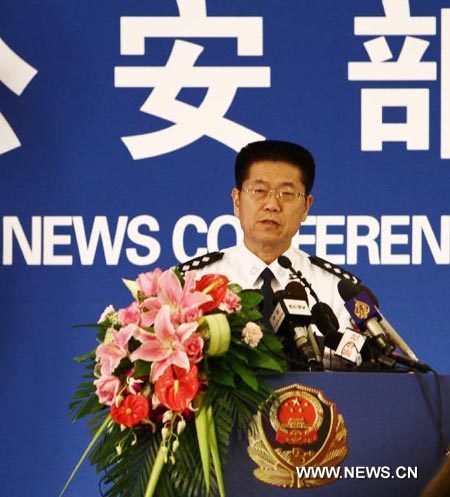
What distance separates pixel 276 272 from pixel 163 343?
4.26 feet

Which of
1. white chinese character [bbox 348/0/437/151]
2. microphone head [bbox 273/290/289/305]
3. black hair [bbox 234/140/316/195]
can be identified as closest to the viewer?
microphone head [bbox 273/290/289/305]

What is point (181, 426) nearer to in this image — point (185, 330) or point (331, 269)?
point (185, 330)

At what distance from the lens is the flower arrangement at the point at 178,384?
5.31 feet

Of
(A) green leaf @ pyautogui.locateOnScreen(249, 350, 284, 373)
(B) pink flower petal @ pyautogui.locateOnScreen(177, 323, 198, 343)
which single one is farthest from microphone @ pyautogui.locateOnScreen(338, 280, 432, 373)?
(B) pink flower petal @ pyautogui.locateOnScreen(177, 323, 198, 343)

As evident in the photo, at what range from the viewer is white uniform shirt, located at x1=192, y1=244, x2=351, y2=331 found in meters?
2.90

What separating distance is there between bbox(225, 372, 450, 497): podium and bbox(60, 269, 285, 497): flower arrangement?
0.05 metres

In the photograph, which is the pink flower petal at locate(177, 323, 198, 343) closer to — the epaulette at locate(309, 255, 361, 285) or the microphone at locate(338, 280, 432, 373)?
the microphone at locate(338, 280, 432, 373)

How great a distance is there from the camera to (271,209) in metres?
2.92

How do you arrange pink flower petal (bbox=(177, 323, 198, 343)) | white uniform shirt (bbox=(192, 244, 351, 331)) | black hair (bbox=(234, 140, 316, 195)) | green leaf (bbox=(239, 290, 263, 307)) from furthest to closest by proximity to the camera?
black hair (bbox=(234, 140, 316, 195)) < white uniform shirt (bbox=(192, 244, 351, 331)) < green leaf (bbox=(239, 290, 263, 307)) < pink flower petal (bbox=(177, 323, 198, 343))

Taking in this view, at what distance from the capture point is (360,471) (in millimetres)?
1653

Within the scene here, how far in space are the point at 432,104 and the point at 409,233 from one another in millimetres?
437

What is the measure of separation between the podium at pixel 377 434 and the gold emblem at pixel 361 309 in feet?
0.60

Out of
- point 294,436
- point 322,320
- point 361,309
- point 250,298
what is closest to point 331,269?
point 322,320

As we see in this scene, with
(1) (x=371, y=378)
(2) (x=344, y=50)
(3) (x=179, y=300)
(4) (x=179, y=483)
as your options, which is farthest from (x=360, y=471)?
(2) (x=344, y=50)
